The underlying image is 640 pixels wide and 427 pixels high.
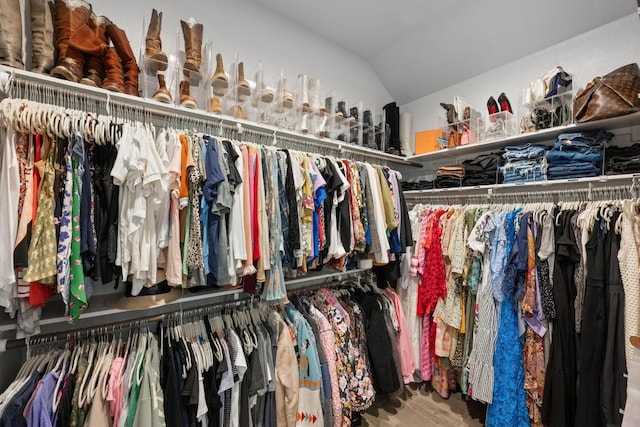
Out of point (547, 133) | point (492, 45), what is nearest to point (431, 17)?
point (492, 45)

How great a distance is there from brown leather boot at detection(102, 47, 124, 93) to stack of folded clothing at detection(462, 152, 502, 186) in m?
2.41

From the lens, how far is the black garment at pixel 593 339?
1.42 metres

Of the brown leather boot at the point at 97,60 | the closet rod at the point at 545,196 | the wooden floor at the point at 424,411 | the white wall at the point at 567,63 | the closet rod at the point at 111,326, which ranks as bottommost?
the wooden floor at the point at 424,411

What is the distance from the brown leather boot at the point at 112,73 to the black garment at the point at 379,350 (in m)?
1.99

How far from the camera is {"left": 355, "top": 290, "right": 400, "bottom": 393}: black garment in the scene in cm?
189

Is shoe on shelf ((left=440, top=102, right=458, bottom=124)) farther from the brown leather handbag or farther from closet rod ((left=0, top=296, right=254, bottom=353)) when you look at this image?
closet rod ((left=0, top=296, right=254, bottom=353))

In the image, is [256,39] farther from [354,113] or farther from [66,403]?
[66,403]

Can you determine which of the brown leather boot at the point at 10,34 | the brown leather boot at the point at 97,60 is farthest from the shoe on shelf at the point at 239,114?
the brown leather boot at the point at 10,34

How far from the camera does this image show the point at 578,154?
5.48ft

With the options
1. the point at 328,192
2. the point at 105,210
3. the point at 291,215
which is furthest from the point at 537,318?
the point at 105,210

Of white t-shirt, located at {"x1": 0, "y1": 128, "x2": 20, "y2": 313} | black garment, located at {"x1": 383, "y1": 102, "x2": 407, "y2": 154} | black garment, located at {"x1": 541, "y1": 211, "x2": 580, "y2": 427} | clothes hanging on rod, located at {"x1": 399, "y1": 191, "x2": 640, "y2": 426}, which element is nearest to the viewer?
white t-shirt, located at {"x1": 0, "y1": 128, "x2": 20, "y2": 313}

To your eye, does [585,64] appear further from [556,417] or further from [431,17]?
[556,417]

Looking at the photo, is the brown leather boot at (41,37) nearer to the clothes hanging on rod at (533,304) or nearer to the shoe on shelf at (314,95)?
the shoe on shelf at (314,95)

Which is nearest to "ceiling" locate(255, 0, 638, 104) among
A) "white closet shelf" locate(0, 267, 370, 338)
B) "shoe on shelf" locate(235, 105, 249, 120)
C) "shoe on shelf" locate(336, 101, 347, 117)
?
"shoe on shelf" locate(336, 101, 347, 117)
